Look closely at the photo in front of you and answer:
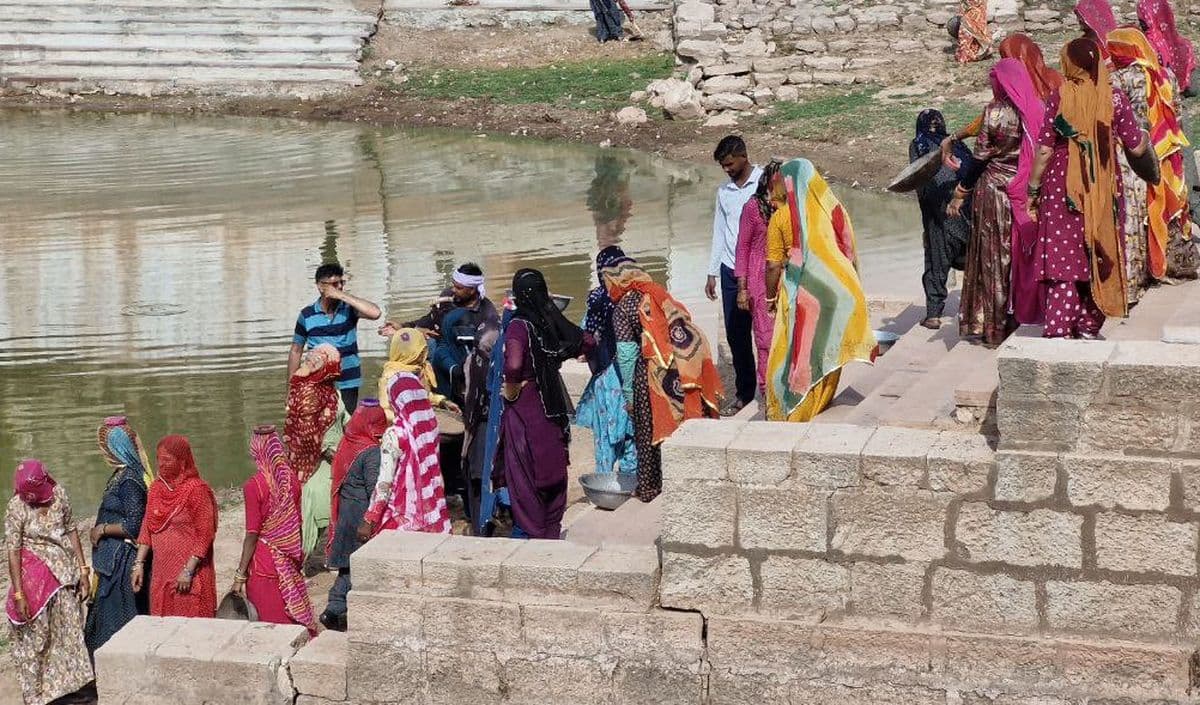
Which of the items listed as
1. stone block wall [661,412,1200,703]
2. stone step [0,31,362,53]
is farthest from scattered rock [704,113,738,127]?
stone block wall [661,412,1200,703]

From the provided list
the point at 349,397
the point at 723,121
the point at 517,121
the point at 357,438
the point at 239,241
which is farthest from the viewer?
the point at 517,121

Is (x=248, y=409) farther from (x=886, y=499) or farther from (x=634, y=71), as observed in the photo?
(x=634, y=71)

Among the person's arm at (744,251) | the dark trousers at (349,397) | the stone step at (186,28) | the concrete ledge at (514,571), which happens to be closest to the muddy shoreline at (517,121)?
the stone step at (186,28)

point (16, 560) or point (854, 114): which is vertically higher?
point (854, 114)

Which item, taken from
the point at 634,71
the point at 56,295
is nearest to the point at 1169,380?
the point at 56,295

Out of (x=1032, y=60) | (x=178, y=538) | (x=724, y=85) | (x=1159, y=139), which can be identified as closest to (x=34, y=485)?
(x=178, y=538)

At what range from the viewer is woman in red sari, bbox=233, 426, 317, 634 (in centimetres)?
790

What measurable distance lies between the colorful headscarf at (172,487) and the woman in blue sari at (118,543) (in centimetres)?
21

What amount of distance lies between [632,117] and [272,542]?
16.5 m

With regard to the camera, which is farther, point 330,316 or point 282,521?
point 330,316

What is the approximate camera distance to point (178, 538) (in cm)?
795

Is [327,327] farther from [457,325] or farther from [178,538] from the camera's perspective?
[178,538]

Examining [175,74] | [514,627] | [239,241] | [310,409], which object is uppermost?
[175,74]

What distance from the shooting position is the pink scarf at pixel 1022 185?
8.58 m
